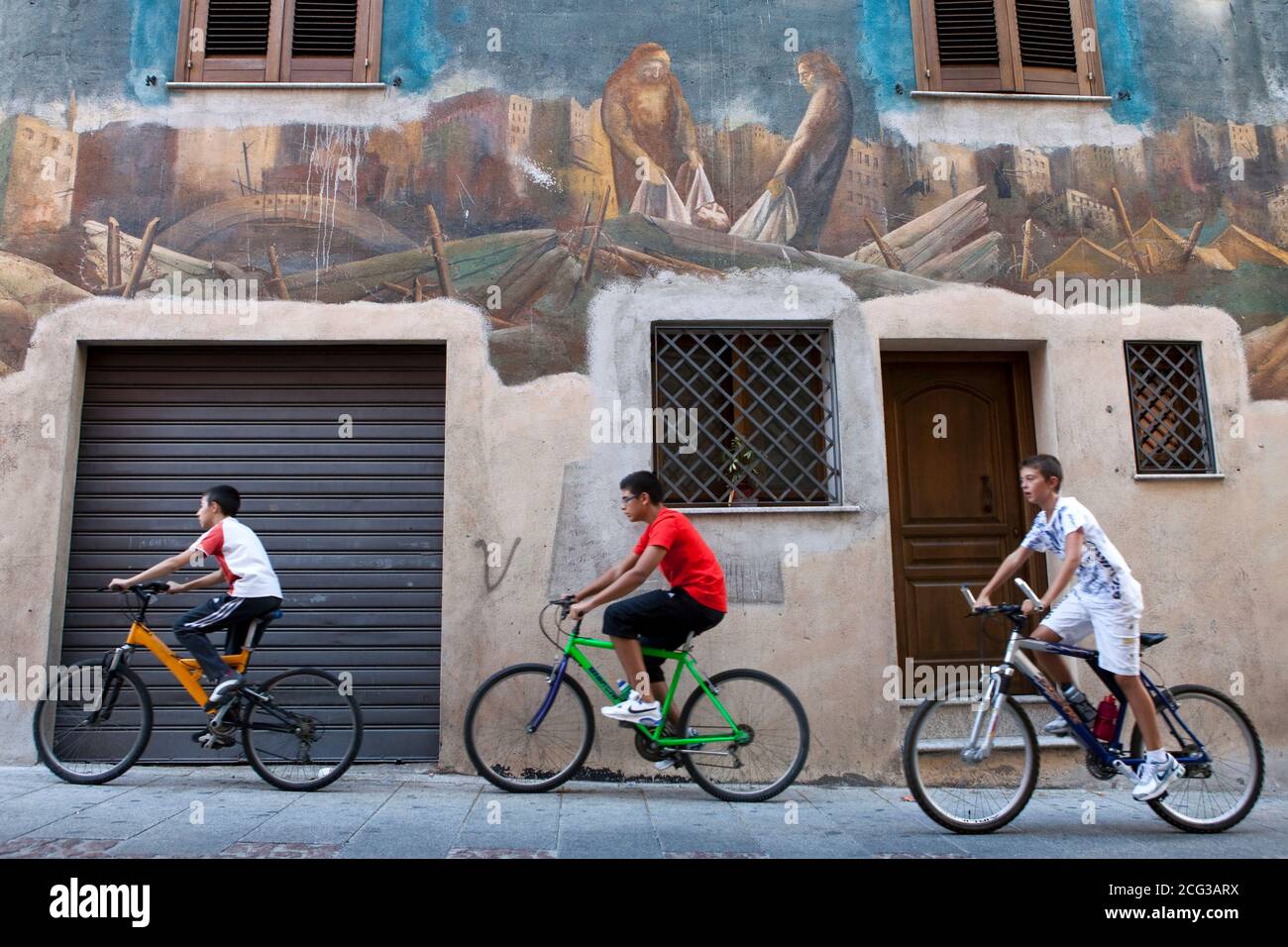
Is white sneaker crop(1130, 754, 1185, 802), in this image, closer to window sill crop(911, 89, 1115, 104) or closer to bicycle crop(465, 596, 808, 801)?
bicycle crop(465, 596, 808, 801)

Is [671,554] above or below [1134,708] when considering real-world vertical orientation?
above

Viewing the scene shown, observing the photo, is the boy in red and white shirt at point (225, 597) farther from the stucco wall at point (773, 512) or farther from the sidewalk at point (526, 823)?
the stucco wall at point (773, 512)

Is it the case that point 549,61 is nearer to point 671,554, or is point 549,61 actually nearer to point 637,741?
point 671,554

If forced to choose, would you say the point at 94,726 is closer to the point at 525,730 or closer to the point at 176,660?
the point at 176,660

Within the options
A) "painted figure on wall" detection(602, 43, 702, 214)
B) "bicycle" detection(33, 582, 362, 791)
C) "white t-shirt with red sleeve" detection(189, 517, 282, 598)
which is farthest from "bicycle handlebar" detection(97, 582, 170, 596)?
"painted figure on wall" detection(602, 43, 702, 214)

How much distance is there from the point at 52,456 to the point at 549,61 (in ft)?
15.1

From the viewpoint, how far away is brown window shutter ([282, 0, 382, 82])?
24.4 ft

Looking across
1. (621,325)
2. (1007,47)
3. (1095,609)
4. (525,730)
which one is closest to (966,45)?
(1007,47)

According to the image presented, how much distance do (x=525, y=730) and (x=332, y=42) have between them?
5393mm

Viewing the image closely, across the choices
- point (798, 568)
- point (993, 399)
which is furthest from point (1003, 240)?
point (798, 568)

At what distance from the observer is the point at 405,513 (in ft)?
23.0

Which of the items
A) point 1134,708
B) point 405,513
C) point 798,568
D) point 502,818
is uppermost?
point 405,513

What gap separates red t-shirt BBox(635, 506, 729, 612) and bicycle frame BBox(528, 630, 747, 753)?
405 mm

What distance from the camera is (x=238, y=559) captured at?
5.96 metres
